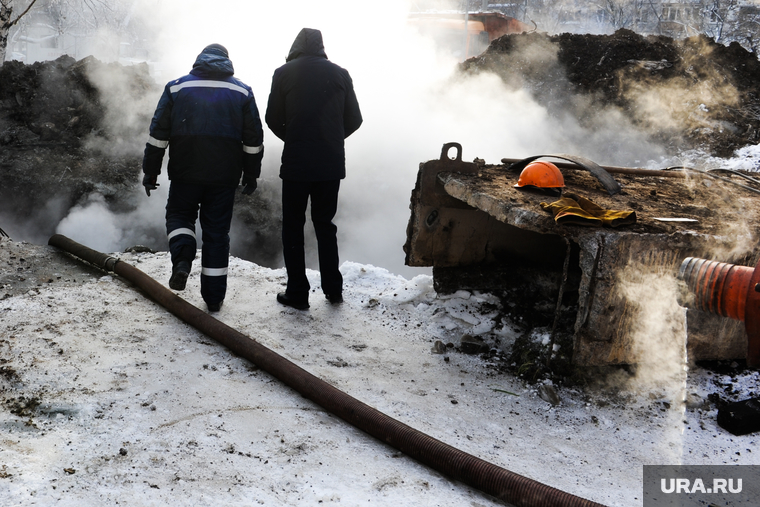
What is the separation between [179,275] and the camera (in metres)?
4.04

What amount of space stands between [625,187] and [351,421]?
299 cm

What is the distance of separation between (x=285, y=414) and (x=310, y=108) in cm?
225

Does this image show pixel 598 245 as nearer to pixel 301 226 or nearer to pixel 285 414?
pixel 285 414

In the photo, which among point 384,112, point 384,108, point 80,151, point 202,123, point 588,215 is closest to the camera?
point 588,215

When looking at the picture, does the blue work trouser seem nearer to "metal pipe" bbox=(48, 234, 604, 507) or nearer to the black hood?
"metal pipe" bbox=(48, 234, 604, 507)

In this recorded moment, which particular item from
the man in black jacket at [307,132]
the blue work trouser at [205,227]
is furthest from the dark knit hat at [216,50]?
the blue work trouser at [205,227]

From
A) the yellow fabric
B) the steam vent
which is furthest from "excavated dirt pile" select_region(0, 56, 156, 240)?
the yellow fabric

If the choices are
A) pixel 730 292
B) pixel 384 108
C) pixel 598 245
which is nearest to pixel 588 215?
pixel 598 245

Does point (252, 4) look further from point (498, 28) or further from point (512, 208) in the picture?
point (512, 208)

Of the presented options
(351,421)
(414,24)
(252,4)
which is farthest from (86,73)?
(351,421)

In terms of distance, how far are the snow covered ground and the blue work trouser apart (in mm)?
280

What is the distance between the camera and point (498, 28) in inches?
617

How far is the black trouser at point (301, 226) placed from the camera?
13.9 ft

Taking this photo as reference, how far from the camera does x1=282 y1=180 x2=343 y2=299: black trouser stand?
422 centimetres
